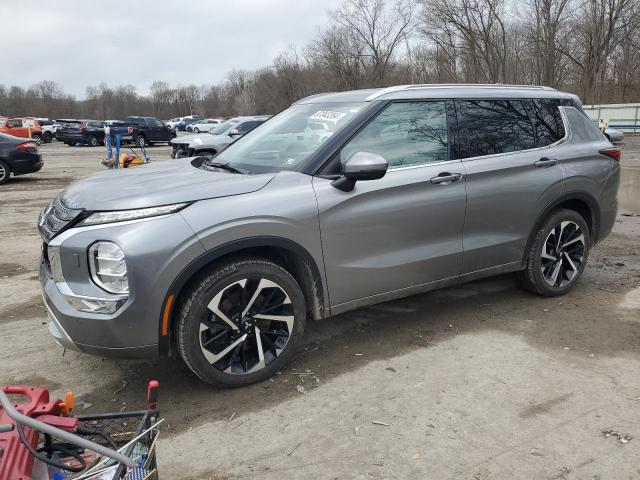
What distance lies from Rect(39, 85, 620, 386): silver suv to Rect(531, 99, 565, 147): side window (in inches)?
0.5

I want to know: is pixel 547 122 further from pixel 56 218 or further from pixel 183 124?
pixel 183 124

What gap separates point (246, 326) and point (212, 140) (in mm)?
12419

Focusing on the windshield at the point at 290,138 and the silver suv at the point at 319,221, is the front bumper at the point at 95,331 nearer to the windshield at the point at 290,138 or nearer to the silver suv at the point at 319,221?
the silver suv at the point at 319,221

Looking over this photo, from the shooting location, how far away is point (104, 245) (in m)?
2.92

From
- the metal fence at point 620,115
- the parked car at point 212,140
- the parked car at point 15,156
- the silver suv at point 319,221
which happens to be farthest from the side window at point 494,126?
the metal fence at point 620,115

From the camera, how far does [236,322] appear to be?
3.24 m

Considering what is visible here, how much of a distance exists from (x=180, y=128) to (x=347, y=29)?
2558 centimetres

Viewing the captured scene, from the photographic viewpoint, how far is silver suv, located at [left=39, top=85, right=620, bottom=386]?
2971mm

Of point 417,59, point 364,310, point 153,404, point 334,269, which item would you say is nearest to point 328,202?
point 334,269

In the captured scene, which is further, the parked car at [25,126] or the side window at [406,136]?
the parked car at [25,126]

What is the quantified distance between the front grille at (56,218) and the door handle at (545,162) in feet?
11.4

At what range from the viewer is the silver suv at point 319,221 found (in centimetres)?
297

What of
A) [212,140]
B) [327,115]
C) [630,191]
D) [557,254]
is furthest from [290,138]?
[212,140]

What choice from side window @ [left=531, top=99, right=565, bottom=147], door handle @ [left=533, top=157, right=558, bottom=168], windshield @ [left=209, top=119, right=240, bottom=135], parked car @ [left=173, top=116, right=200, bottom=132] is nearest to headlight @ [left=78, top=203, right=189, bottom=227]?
door handle @ [left=533, top=157, right=558, bottom=168]
